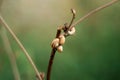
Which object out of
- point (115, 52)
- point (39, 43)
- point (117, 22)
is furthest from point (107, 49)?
point (39, 43)

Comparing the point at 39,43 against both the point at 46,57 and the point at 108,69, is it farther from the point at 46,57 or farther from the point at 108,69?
the point at 108,69

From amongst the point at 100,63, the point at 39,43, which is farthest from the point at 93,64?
the point at 39,43

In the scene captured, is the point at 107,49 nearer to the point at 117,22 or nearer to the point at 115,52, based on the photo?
the point at 115,52

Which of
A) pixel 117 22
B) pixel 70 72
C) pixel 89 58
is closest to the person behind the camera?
pixel 70 72

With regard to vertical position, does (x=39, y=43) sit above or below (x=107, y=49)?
above

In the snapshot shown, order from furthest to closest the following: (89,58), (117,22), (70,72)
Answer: (117,22) → (89,58) → (70,72)

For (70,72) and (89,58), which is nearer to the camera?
(70,72)
